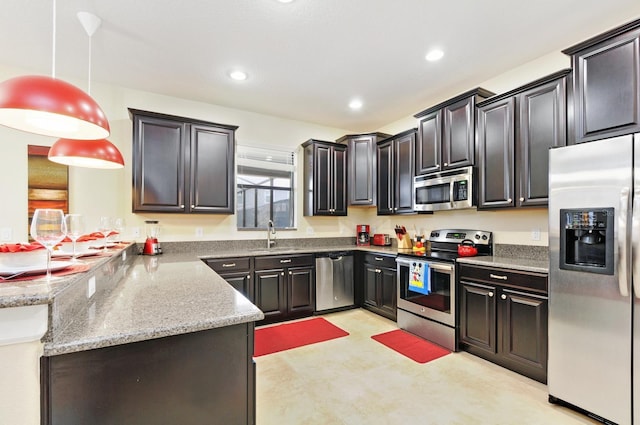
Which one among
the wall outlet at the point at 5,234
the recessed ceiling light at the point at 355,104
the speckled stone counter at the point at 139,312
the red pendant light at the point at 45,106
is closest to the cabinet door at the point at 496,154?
the recessed ceiling light at the point at 355,104

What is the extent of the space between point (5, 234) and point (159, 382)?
10.6ft

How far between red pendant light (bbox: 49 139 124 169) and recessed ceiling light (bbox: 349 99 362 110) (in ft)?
9.19

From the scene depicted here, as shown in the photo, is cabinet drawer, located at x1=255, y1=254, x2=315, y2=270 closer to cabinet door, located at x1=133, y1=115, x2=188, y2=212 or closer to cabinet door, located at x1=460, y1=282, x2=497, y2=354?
cabinet door, located at x1=133, y1=115, x2=188, y2=212

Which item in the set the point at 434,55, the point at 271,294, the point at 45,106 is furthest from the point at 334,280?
the point at 45,106

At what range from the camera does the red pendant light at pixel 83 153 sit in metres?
2.21

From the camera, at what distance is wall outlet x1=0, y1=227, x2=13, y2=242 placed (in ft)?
9.78

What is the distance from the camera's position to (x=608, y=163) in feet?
6.24

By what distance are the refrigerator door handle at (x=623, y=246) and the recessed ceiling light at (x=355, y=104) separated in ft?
9.41

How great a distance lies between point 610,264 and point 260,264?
318 cm

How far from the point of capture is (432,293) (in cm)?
321

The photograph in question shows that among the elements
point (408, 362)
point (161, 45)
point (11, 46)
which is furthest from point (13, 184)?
point (408, 362)

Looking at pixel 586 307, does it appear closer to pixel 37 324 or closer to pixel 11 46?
pixel 37 324

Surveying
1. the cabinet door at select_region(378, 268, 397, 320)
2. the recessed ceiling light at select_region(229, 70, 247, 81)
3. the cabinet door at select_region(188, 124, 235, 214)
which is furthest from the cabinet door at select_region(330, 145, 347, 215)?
the recessed ceiling light at select_region(229, 70, 247, 81)

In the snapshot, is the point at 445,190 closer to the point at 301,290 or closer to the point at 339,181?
the point at 339,181
